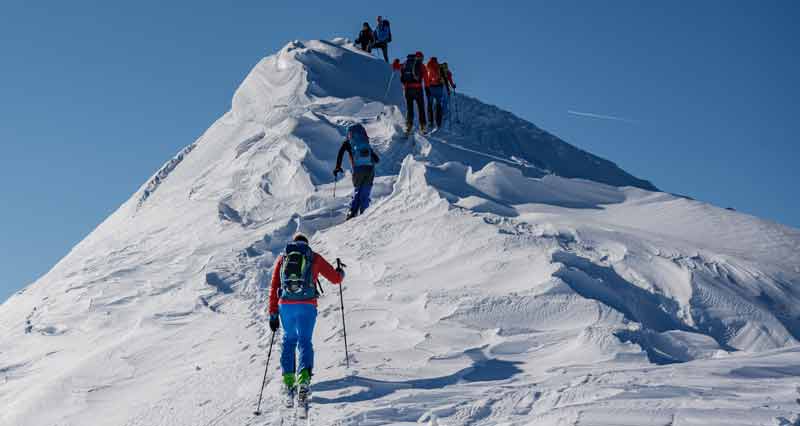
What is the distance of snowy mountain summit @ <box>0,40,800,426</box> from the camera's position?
757cm

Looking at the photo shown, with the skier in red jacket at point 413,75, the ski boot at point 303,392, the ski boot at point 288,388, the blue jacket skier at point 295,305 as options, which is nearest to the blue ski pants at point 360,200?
the skier in red jacket at point 413,75

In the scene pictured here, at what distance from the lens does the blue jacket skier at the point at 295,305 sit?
26.5 feet

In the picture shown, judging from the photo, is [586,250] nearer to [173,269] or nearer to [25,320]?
[173,269]

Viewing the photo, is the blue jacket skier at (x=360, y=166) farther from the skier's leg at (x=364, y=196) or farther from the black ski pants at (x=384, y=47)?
the black ski pants at (x=384, y=47)

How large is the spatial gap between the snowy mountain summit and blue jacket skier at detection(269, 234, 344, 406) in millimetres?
369

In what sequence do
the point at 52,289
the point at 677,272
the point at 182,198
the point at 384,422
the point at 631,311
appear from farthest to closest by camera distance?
1. the point at 182,198
2. the point at 52,289
3. the point at 677,272
4. the point at 631,311
5. the point at 384,422

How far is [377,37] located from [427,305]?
1779 cm

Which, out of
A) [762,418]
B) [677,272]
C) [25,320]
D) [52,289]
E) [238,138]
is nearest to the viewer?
[762,418]

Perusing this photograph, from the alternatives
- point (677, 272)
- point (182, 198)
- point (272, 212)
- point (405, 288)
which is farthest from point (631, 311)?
point (182, 198)

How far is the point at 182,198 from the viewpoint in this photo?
1869 centimetres

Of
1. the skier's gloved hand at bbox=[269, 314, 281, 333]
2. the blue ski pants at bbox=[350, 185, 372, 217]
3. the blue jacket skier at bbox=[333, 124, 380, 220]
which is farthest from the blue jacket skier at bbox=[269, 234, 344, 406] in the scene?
the blue ski pants at bbox=[350, 185, 372, 217]

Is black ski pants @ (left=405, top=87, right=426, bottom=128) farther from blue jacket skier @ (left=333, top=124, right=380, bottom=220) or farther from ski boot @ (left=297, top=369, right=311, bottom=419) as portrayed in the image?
ski boot @ (left=297, top=369, right=311, bottom=419)

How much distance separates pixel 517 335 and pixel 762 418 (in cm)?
349

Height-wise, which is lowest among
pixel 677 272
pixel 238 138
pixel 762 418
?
pixel 762 418
